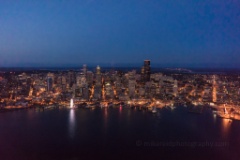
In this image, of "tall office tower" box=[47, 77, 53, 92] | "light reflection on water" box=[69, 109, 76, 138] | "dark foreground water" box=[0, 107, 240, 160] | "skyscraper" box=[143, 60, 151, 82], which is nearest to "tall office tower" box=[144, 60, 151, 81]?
"skyscraper" box=[143, 60, 151, 82]

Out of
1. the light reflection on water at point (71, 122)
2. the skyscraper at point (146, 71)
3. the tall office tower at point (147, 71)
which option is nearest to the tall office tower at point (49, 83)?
the light reflection on water at point (71, 122)

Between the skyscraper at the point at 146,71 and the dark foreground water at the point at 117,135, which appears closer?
the dark foreground water at the point at 117,135

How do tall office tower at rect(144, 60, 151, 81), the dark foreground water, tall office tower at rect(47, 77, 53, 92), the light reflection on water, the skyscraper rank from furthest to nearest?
tall office tower at rect(144, 60, 151, 81), the skyscraper, tall office tower at rect(47, 77, 53, 92), the light reflection on water, the dark foreground water

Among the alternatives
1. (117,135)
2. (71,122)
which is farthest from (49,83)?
(117,135)

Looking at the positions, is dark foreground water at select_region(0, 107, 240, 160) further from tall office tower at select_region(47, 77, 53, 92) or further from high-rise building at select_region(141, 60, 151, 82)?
high-rise building at select_region(141, 60, 151, 82)

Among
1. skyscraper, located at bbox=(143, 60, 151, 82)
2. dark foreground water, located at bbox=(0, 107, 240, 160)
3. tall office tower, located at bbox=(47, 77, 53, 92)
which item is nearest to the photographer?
dark foreground water, located at bbox=(0, 107, 240, 160)

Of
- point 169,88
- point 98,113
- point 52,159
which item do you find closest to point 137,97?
point 169,88

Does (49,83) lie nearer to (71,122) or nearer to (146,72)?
(146,72)

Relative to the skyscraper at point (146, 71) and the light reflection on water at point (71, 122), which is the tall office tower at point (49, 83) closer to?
the light reflection on water at point (71, 122)
